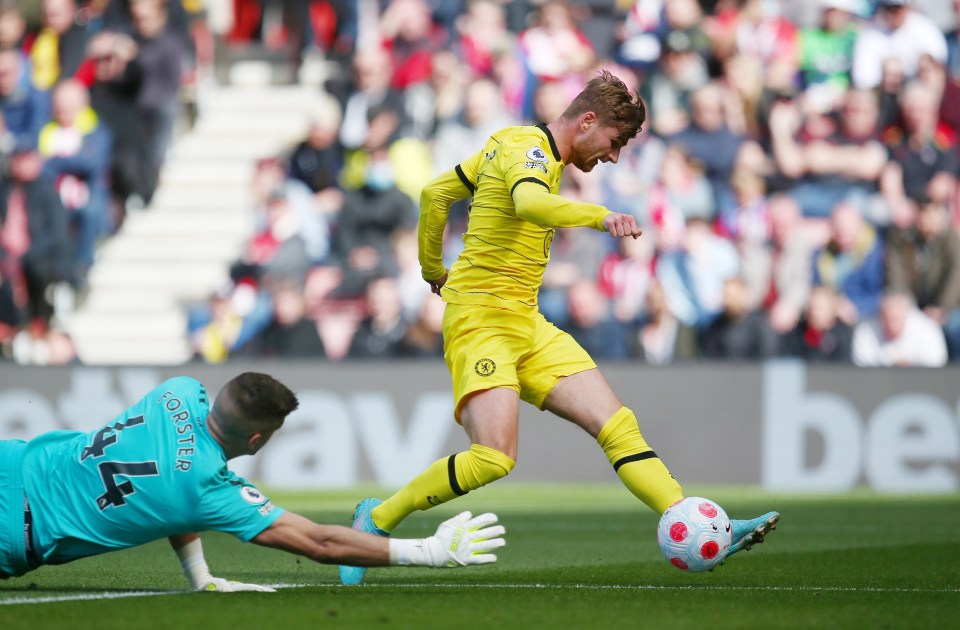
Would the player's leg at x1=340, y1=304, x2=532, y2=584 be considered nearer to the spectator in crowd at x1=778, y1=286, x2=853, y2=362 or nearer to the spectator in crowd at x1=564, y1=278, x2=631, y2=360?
the spectator in crowd at x1=564, y1=278, x2=631, y2=360

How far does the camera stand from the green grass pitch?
235 inches

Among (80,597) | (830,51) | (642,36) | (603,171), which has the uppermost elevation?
(642,36)

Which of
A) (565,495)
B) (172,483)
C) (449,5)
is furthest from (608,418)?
(449,5)

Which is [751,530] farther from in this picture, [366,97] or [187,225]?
[187,225]

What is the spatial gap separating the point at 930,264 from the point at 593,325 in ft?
11.2

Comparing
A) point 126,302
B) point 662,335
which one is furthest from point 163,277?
point 662,335

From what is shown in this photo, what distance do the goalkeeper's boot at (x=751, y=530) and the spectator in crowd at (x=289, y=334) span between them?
908 cm

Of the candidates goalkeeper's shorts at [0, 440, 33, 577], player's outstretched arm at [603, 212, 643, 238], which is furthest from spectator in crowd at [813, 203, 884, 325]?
goalkeeper's shorts at [0, 440, 33, 577]

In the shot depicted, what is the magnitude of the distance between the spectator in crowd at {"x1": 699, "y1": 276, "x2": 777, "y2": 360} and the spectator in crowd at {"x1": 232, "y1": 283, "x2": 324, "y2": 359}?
4001 mm

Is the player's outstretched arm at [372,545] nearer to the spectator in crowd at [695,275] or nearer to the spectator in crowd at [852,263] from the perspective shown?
the spectator in crowd at [695,275]

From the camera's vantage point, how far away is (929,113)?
16.9 m

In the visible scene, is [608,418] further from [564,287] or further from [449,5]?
[449,5]

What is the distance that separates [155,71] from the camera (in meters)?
19.0

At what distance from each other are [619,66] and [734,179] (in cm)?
221
